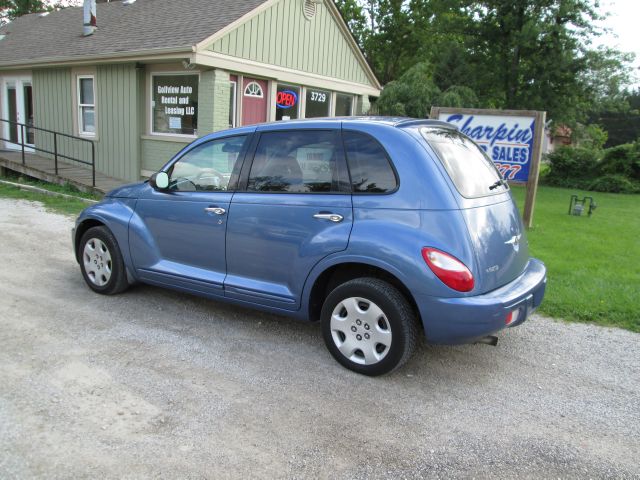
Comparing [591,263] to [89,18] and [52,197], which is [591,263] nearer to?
[52,197]

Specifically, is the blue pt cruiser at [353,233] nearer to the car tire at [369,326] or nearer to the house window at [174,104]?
the car tire at [369,326]

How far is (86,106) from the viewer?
13.7 metres

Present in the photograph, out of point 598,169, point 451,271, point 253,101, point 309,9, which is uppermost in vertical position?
point 309,9

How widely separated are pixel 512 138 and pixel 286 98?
7.31m

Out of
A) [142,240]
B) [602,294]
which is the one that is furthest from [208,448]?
[602,294]

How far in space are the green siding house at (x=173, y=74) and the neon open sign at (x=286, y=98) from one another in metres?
0.03

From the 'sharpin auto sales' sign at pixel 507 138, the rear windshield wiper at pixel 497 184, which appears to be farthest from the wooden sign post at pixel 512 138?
the rear windshield wiper at pixel 497 184

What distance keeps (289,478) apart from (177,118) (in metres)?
11.0

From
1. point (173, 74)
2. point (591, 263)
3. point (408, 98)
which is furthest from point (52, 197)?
point (408, 98)

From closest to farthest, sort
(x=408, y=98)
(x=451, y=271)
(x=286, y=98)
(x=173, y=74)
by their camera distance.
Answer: (x=451, y=271) < (x=173, y=74) < (x=286, y=98) < (x=408, y=98)

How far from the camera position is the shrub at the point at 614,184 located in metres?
19.5

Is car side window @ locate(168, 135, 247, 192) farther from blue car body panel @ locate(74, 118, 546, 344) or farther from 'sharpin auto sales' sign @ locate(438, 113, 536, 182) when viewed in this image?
'sharpin auto sales' sign @ locate(438, 113, 536, 182)

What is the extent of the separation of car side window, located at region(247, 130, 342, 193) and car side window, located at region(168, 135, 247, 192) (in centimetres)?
27

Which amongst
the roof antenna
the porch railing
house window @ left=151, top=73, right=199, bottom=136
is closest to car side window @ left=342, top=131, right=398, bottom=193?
house window @ left=151, top=73, right=199, bottom=136
